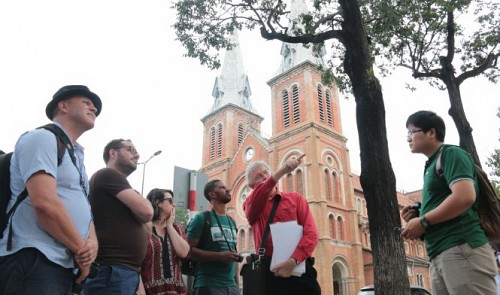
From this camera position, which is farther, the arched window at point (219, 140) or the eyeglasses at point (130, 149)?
the arched window at point (219, 140)

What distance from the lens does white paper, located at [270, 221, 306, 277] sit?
3586mm

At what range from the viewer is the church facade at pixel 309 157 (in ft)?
104

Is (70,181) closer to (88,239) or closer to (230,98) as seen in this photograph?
(88,239)

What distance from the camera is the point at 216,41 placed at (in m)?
10.3

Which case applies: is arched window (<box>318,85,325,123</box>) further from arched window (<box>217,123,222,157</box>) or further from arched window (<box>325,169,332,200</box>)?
arched window (<box>217,123,222,157</box>)

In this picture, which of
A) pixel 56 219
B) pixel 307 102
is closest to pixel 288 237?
pixel 56 219

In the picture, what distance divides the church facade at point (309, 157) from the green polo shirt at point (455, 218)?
26.1m

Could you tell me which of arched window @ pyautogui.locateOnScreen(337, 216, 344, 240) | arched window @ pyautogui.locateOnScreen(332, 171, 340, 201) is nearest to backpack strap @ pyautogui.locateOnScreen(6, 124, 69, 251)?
arched window @ pyautogui.locateOnScreen(337, 216, 344, 240)

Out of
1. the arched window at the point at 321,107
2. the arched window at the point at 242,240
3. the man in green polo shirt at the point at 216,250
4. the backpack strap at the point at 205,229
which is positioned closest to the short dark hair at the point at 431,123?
the man in green polo shirt at the point at 216,250

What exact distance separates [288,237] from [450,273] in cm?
142

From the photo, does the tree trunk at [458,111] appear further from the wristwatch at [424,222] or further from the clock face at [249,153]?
the clock face at [249,153]

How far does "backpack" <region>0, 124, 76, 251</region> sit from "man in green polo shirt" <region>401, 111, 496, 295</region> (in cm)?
254

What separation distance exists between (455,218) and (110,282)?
2.72 metres

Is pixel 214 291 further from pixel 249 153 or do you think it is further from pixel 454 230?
pixel 249 153
